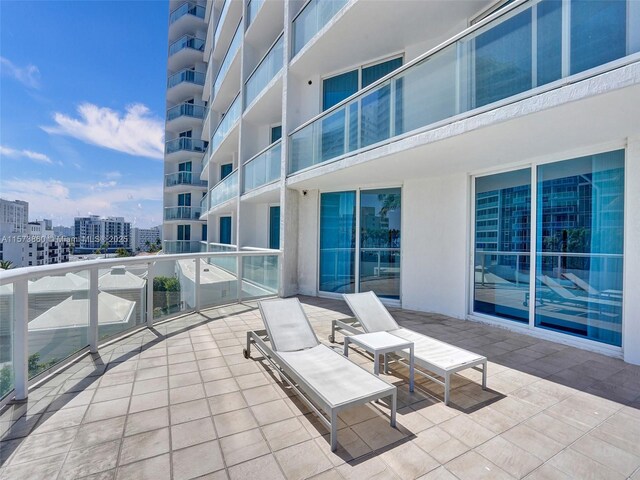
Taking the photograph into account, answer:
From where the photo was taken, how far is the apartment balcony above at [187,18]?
28.8m

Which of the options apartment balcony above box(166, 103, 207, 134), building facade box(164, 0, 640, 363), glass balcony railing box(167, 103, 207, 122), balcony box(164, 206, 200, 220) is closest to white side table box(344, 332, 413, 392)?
building facade box(164, 0, 640, 363)

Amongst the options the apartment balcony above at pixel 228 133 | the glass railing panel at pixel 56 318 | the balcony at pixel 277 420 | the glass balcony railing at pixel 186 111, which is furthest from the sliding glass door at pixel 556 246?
the glass balcony railing at pixel 186 111

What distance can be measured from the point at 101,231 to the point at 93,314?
12199 cm

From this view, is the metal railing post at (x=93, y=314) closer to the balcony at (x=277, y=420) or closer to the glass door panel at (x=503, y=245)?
the balcony at (x=277, y=420)

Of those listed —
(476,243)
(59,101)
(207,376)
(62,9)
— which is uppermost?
(59,101)

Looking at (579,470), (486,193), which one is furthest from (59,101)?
(579,470)

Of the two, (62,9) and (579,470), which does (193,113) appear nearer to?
(62,9)

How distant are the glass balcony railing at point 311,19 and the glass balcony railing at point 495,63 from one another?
8.36 feet

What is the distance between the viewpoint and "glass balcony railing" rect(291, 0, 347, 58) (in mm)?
7699

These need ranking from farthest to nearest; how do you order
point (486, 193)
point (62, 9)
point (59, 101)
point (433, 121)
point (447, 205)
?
point (59, 101), point (62, 9), point (447, 205), point (486, 193), point (433, 121)

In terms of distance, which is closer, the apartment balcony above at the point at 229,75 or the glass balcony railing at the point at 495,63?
the glass balcony railing at the point at 495,63

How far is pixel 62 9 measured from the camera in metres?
15.5

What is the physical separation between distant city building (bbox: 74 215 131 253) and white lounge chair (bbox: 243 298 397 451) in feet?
342

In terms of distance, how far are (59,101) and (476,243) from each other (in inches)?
2284
